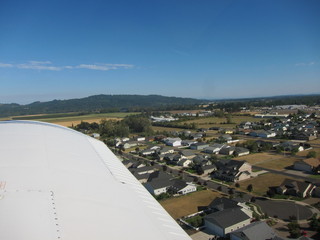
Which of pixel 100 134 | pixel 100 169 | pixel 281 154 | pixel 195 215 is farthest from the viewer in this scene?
pixel 100 134

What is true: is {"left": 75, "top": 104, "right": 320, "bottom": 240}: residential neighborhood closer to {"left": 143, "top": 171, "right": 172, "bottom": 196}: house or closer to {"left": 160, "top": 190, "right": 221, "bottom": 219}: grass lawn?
{"left": 143, "top": 171, "right": 172, "bottom": 196}: house

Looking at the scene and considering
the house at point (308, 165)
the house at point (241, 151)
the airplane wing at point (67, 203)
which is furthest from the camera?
the house at point (241, 151)

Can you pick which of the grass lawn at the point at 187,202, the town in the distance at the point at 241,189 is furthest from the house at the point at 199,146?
the grass lawn at the point at 187,202

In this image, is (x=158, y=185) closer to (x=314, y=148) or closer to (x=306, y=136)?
(x=314, y=148)

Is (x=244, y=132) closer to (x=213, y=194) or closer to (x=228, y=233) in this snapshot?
(x=213, y=194)

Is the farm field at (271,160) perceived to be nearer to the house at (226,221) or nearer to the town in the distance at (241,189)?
the town in the distance at (241,189)

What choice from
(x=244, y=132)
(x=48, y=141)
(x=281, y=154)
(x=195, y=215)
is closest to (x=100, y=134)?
(x=244, y=132)
